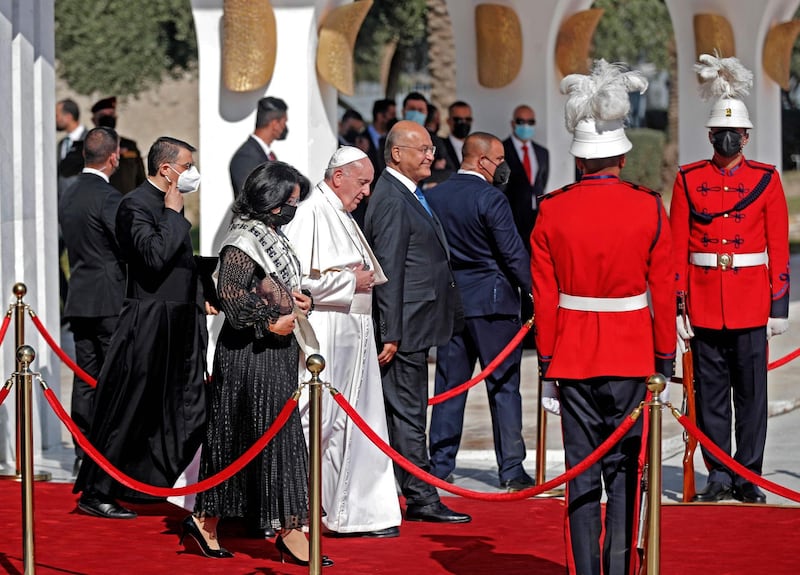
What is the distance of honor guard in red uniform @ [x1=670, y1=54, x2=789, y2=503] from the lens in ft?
26.3

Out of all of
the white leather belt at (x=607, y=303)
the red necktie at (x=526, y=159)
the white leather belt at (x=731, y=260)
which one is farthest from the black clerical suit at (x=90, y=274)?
the red necktie at (x=526, y=159)

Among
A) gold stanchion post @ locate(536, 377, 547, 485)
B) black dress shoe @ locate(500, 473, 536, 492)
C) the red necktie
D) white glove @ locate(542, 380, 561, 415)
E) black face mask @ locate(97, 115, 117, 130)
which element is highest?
black face mask @ locate(97, 115, 117, 130)

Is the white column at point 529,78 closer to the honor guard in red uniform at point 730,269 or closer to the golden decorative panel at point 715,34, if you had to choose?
the golden decorative panel at point 715,34

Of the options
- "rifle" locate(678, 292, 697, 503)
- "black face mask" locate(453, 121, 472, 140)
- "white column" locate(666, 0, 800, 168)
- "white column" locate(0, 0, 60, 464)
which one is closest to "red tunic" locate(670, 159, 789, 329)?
"rifle" locate(678, 292, 697, 503)

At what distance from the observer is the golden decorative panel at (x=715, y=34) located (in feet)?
50.1

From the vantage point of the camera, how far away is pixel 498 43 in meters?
15.1

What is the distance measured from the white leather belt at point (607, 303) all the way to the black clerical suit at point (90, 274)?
351 cm

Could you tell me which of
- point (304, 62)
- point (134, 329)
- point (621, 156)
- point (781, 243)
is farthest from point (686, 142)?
point (621, 156)

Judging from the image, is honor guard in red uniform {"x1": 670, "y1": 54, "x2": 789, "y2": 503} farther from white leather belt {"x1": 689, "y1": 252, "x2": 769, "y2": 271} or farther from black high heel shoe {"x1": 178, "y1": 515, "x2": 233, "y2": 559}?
black high heel shoe {"x1": 178, "y1": 515, "x2": 233, "y2": 559}

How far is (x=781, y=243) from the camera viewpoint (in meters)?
8.08

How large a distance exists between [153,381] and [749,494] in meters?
3.00

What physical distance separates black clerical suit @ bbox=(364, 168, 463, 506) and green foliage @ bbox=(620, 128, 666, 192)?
107 feet

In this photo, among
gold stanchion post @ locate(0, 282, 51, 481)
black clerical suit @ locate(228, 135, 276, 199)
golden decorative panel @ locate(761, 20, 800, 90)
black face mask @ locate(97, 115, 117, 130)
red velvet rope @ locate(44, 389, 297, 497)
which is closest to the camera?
red velvet rope @ locate(44, 389, 297, 497)

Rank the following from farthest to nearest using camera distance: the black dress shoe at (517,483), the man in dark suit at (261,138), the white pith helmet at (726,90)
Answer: the man in dark suit at (261,138)
the black dress shoe at (517,483)
the white pith helmet at (726,90)
